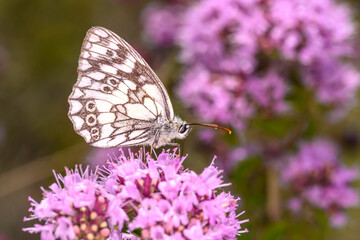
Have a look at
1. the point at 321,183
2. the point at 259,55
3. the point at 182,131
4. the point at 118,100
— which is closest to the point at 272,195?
the point at 321,183

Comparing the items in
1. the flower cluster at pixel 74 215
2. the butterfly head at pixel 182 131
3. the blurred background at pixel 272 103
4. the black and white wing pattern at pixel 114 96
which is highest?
the blurred background at pixel 272 103

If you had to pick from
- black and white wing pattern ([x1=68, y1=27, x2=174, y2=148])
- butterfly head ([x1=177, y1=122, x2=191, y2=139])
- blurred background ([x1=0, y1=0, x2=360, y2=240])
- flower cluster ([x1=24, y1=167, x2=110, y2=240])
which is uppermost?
blurred background ([x1=0, y1=0, x2=360, y2=240])

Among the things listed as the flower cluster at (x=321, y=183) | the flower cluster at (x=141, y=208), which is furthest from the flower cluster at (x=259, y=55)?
the flower cluster at (x=141, y=208)

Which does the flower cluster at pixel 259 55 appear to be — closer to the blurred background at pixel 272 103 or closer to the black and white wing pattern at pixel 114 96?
the blurred background at pixel 272 103

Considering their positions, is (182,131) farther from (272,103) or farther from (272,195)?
(272,195)

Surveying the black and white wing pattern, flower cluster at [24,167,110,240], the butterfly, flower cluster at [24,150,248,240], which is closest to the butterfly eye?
the butterfly

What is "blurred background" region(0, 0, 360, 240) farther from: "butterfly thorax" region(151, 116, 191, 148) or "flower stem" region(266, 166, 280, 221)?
"butterfly thorax" region(151, 116, 191, 148)

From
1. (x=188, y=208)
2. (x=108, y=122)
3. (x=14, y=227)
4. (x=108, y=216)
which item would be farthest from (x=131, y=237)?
(x=14, y=227)
